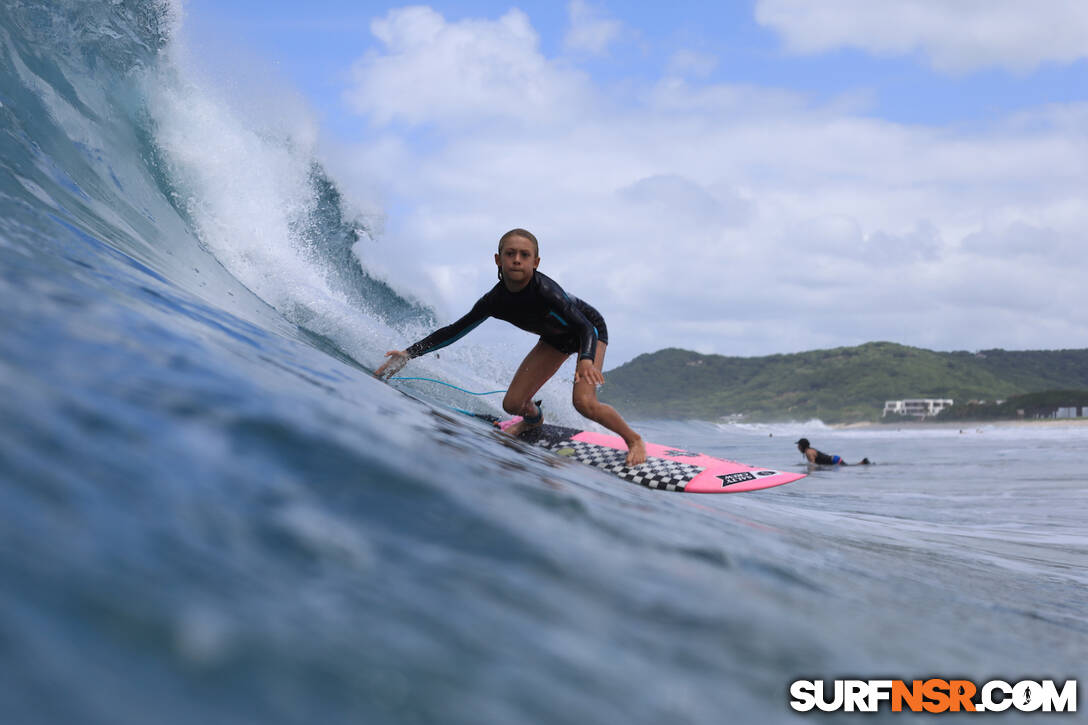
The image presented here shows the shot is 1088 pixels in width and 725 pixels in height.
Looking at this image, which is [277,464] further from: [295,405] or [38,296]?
[38,296]

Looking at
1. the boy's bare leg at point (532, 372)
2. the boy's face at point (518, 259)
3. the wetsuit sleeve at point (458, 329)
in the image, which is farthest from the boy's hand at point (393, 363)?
the boy's bare leg at point (532, 372)

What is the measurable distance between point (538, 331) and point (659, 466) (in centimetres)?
140

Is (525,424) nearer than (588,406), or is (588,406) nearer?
Result: (588,406)

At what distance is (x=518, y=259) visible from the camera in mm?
4730

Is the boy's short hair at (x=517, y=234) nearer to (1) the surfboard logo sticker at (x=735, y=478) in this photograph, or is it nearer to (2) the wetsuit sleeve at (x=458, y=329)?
(2) the wetsuit sleeve at (x=458, y=329)

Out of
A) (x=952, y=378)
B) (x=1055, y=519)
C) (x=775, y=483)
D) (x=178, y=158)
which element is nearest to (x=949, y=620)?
(x=775, y=483)

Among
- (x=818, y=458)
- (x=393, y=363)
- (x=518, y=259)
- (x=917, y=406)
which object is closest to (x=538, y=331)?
(x=518, y=259)

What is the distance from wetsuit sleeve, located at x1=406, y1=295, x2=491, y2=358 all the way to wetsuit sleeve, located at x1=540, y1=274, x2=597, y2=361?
475mm

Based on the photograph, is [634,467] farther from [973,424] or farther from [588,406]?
[973,424]

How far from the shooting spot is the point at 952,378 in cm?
8856

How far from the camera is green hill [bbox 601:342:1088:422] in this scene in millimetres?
83500

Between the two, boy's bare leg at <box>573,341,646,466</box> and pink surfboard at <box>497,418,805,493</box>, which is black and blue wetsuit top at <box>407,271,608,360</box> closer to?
boy's bare leg at <box>573,341,646,466</box>

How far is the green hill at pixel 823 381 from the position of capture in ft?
274

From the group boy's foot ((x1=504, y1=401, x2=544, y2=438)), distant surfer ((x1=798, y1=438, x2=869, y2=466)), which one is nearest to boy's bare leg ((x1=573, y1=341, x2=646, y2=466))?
boy's foot ((x1=504, y1=401, x2=544, y2=438))
